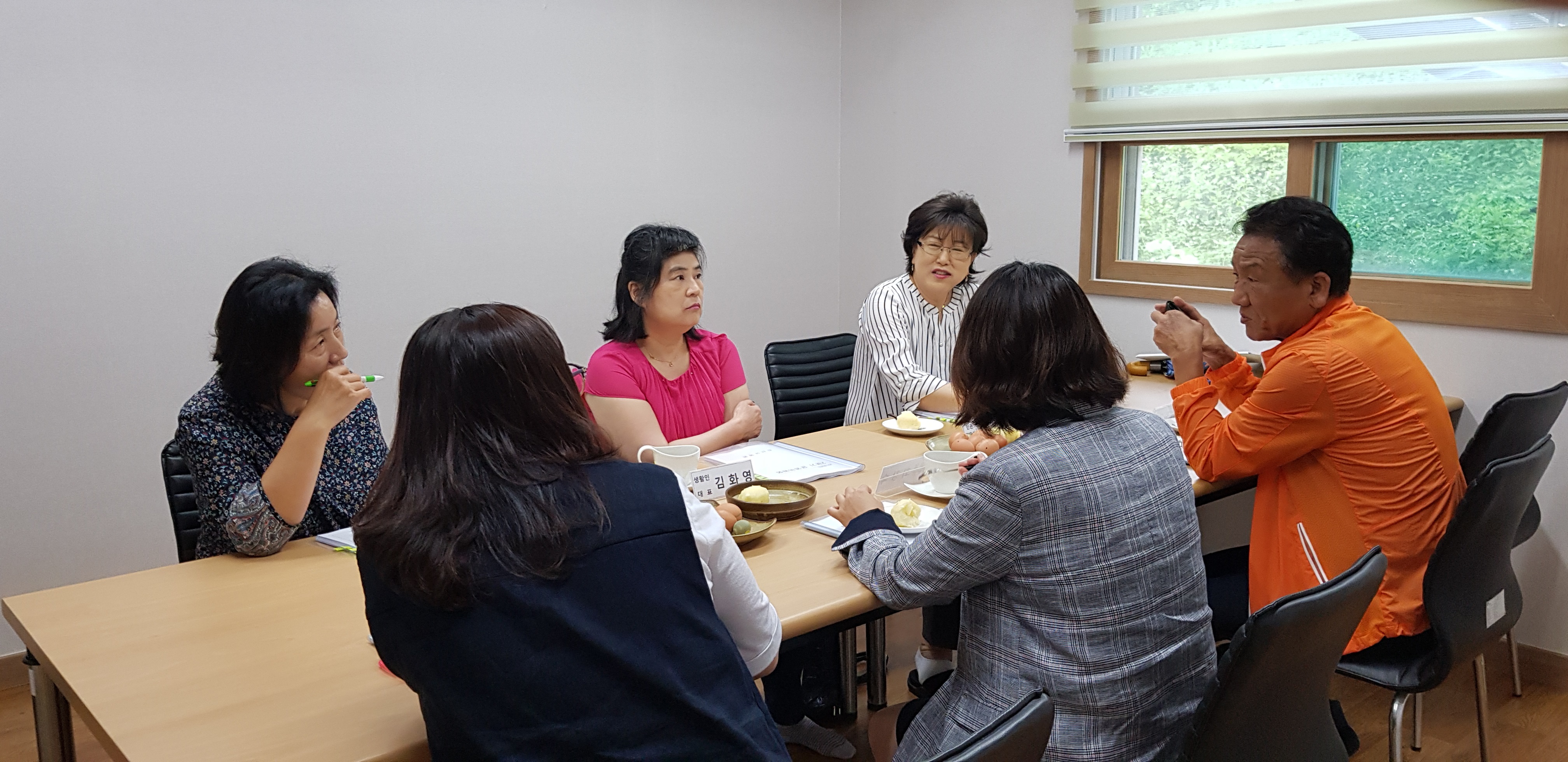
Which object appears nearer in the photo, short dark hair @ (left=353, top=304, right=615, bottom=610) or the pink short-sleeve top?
short dark hair @ (left=353, top=304, right=615, bottom=610)

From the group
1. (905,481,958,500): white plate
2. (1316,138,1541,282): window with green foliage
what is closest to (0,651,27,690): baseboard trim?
(905,481,958,500): white plate

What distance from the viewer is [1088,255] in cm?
419

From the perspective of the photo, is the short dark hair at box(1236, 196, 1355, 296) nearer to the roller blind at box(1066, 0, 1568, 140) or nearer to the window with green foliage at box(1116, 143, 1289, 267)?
the roller blind at box(1066, 0, 1568, 140)

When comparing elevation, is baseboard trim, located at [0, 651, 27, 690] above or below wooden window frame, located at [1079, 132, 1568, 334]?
below

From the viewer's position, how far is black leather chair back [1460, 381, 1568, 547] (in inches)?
104

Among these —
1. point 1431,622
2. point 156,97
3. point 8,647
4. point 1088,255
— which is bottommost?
point 8,647

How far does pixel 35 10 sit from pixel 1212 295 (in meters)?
3.69

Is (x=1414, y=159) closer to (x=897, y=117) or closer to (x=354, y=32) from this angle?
(x=897, y=117)

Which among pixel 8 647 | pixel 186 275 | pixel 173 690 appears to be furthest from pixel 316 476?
pixel 8 647

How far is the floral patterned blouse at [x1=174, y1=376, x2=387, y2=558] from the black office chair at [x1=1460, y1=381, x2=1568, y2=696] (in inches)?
97.1

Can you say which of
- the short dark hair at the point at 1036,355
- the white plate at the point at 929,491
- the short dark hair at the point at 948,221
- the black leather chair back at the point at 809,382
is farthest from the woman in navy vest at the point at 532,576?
the short dark hair at the point at 948,221

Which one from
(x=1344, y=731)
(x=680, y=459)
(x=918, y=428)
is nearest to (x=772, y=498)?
(x=680, y=459)

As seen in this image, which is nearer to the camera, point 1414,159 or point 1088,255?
point 1414,159

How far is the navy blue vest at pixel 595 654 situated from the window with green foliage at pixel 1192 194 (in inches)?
122
